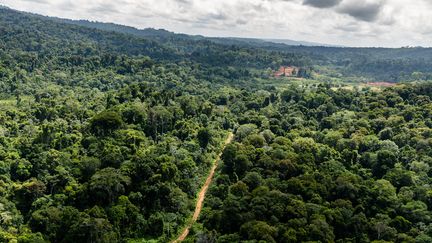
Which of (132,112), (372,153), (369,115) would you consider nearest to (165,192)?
(132,112)

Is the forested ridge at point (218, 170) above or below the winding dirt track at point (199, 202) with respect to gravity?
above

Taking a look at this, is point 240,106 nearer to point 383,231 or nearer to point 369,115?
point 369,115

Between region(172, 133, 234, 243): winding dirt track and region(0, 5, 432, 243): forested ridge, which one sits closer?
region(0, 5, 432, 243): forested ridge

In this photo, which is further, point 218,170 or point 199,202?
point 218,170

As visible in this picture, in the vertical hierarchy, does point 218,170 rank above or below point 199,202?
above

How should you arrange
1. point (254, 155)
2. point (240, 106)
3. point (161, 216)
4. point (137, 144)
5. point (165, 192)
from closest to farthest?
1. point (161, 216)
2. point (165, 192)
3. point (254, 155)
4. point (137, 144)
5. point (240, 106)

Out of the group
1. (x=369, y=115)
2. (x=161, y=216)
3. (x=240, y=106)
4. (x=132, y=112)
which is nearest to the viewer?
(x=161, y=216)

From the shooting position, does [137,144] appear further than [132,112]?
No

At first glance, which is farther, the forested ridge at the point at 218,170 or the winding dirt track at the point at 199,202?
the winding dirt track at the point at 199,202

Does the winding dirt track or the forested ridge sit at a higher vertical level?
the forested ridge

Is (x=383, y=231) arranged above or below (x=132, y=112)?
below
